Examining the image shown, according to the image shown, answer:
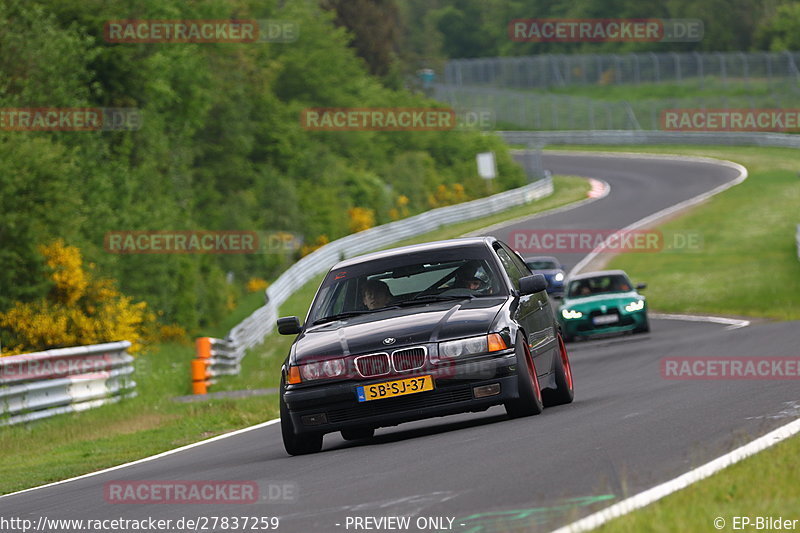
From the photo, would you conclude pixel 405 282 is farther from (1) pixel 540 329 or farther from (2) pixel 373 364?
(2) pixel 373 364

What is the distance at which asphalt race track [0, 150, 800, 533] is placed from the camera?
7320mm

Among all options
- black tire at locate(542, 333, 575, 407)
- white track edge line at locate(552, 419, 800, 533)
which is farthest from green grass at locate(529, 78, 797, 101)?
white track edge line at locate(552, 419, 800, 533)

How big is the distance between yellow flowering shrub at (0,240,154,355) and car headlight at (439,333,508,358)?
19234 mm

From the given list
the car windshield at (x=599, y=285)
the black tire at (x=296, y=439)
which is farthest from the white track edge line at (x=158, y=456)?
the car windshield at (x=599, y=285)

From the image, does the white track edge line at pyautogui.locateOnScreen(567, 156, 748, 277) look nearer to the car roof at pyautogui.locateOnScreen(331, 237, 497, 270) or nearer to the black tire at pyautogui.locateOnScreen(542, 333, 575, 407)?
the black tire at pyautogui.locateOnScreen(542, 333, 575, 407)

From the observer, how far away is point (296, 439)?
11.2 m

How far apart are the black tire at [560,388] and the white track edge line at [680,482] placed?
364cm

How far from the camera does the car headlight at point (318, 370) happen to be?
10.9 metres

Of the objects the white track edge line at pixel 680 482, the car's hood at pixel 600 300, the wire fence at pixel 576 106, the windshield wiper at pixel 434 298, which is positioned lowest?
the car's hood at pixel 600 300

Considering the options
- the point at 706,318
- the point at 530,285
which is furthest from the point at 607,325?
the point at 530,285

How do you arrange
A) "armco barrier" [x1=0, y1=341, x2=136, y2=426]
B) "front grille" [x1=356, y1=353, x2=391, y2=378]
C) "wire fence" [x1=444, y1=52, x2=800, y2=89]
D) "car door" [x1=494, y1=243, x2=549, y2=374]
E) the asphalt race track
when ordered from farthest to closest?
"wire fence" [x1=444, y1=52, x2=800, y2=89], "armco barrier" [x1=0, y1=341, x2=136, y2=426], "car door" [x1=494, y1=243, x2=549, y2=374], "front grille" [x1=356, y1=353, x2=391, y2=378], the asphalt race track

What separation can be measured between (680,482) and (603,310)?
19944mm

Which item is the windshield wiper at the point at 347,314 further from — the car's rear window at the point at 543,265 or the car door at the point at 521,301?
the car's rear window at the point at 543,265

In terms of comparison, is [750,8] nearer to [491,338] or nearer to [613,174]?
[613,174]
